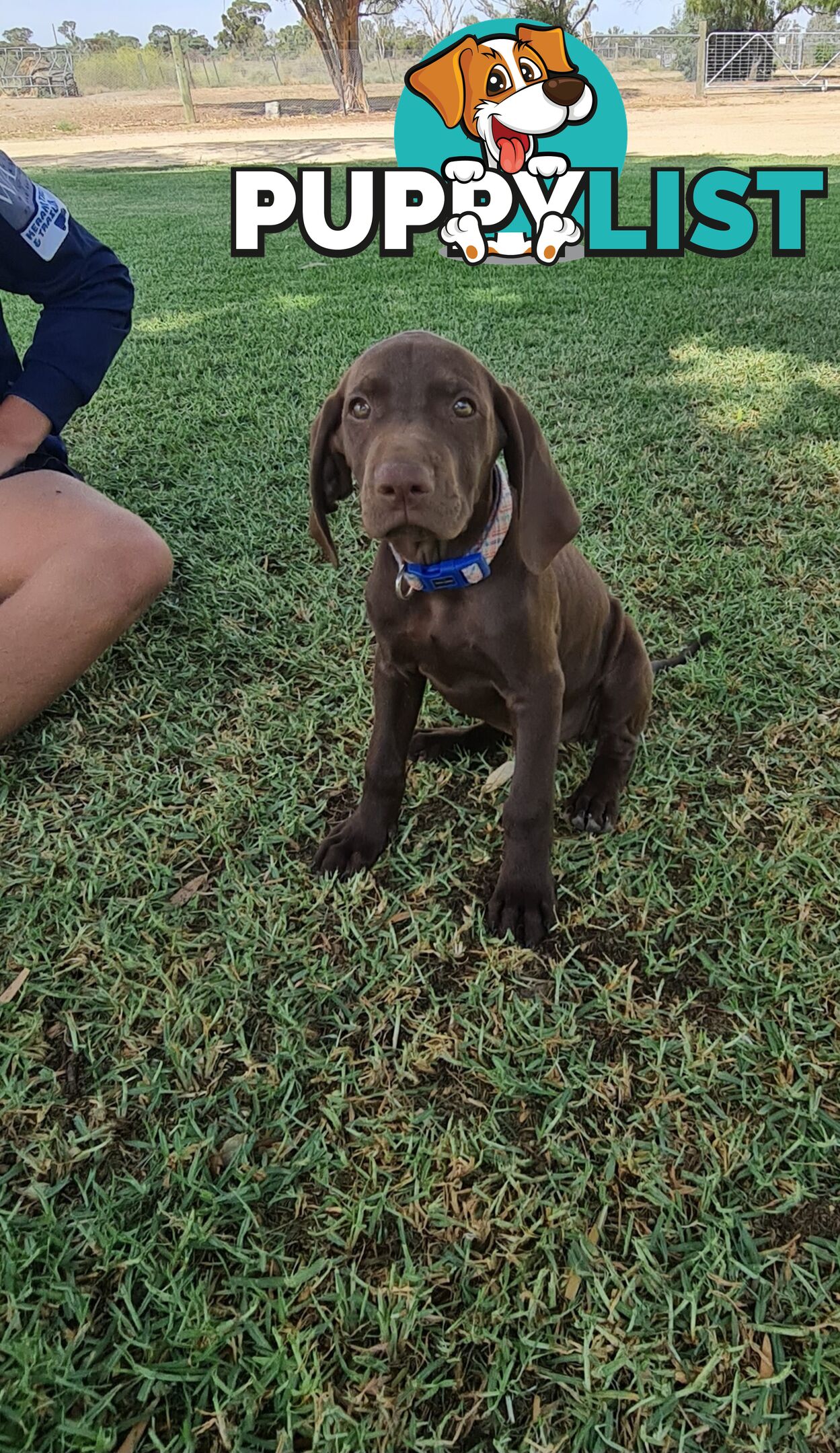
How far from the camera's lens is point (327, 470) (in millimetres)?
2150

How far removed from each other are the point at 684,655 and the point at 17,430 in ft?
7.47

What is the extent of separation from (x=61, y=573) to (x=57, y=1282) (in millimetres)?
1928

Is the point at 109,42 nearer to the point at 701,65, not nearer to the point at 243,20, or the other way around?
the point at 243,20

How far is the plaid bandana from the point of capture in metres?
2.03

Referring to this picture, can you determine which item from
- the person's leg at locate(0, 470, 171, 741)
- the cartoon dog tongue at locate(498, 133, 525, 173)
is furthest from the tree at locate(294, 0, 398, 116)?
the person's leg at locate(0, 470, 171, 741)

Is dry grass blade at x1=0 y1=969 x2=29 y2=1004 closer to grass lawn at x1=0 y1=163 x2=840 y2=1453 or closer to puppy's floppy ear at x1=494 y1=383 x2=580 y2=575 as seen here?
grass lawn at x1=0 y1=163 x2=840 y2=1453

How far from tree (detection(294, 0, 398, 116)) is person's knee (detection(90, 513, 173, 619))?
33.4 m

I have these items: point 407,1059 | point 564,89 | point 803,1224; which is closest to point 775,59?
point 564,89

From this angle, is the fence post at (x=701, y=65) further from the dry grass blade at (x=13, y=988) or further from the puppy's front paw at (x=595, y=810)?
the dry grass blade at (x=13, y=988)

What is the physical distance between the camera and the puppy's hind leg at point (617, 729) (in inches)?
97.4

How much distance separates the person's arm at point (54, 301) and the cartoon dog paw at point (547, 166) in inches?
336

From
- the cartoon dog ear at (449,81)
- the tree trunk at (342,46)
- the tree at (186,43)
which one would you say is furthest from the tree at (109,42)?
the cartoon dog ear at (449,81)

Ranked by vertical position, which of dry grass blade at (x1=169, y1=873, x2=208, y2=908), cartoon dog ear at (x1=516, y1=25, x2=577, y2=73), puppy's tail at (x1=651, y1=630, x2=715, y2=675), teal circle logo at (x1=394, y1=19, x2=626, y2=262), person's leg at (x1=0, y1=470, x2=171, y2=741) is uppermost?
cartoon dog ear at (x1=516, y1=25, x2=577, y2=73)

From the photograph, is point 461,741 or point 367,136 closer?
point 461,741
